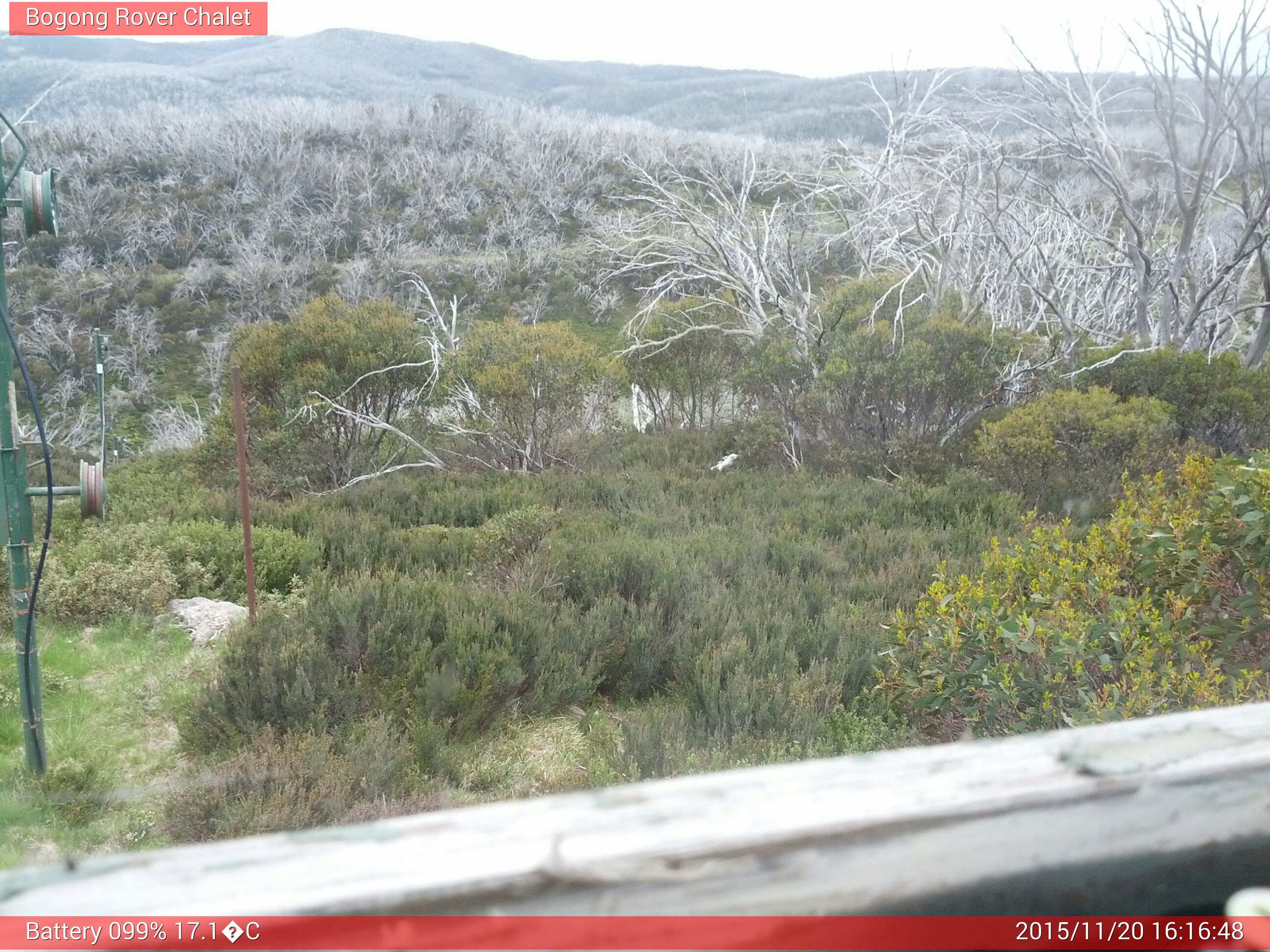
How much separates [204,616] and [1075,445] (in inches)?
263

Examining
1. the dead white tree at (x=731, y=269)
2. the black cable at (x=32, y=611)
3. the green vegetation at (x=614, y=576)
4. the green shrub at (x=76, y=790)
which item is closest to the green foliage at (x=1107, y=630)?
the green vegetation at (x=614, y=576)

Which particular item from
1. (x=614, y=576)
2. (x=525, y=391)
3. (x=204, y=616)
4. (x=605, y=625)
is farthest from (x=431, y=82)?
(x=605, y=625)

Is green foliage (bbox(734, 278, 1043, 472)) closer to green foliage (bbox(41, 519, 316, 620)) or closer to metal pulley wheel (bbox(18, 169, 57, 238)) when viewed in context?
green foliage (bbox(41, 519, 316, 620))

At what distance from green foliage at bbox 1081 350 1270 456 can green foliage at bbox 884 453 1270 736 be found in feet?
13.9

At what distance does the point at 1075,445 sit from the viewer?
729 cm

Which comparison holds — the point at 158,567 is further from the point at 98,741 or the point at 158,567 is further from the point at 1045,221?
the point at 1045,221

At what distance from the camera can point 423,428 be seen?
10.4 meters

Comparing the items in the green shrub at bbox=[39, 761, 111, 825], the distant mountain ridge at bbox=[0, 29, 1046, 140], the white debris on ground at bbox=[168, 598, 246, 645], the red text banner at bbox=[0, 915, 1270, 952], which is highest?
the distant mountain ridge at bbox=[0, 29, 1046, 140]

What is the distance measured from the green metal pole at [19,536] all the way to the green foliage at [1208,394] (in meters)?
7.96

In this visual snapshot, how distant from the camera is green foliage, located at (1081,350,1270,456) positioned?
751 cm

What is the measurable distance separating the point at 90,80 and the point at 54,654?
3491 cm

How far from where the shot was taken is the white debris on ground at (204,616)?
5066mm

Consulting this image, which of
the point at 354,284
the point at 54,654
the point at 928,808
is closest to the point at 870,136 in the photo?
the point at 354,284

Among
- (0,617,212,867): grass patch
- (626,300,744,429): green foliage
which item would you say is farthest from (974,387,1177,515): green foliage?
(0,617,212,867): grass patch
